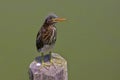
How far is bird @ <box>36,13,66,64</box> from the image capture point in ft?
6.62

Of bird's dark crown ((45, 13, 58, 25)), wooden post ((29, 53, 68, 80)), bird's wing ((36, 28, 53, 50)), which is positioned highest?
bird's dark crown ((45, 13, 58, 25))

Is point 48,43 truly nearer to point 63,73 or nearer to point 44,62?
point 44,62

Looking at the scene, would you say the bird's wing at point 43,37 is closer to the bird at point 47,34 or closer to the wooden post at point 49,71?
the bird at point 47,34

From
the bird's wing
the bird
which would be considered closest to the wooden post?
the bird

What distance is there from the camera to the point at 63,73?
192cm

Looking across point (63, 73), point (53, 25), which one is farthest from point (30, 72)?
point (53, 25)

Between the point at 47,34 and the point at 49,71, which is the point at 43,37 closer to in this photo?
the point at 47,34

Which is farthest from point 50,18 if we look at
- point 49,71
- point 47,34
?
point 49,71

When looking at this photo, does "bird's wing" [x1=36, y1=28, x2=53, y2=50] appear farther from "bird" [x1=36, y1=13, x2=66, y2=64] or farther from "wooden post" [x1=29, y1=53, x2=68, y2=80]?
"wooden post" [x1=29, y1=53, x2=68, y2=80]

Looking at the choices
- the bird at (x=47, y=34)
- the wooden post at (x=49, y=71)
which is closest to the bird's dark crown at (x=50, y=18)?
the bird at (x=47, y=34)

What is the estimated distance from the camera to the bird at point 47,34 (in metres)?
2.02

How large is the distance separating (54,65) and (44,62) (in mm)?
76

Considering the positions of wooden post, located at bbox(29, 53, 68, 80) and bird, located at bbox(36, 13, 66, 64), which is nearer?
wooden post, located at bbox(29, 53, 68, 80)

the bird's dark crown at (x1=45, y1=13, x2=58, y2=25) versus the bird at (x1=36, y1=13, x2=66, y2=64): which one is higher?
the bird's dark crown at (x1=45, y1=13, x2=58, y2=25)
